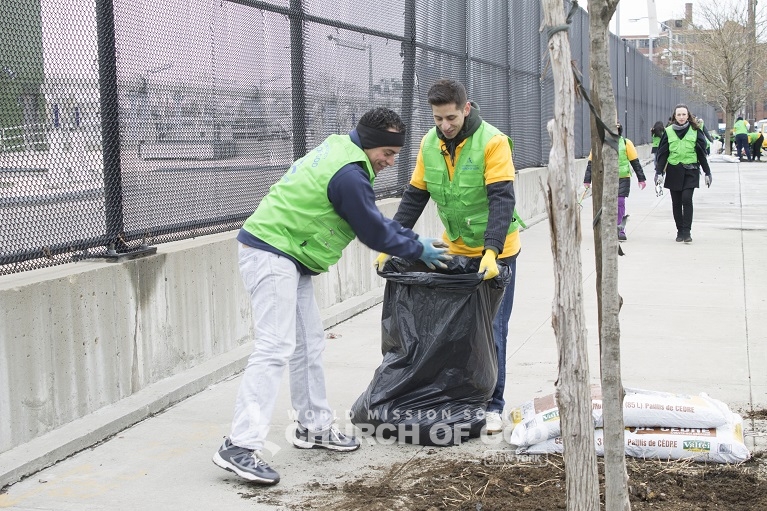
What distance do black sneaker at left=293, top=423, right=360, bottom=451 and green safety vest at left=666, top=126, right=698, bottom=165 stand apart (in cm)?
868

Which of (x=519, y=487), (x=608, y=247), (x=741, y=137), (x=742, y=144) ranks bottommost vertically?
(x=519, y=487)

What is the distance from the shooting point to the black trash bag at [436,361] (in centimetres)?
461

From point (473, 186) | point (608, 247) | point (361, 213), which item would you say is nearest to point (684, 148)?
point (473, 186)

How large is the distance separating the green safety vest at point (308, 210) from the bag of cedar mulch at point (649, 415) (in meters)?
1.27

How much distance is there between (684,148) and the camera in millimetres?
12133

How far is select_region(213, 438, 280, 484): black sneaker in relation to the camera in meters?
4.14

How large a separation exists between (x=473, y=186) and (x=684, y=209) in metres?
7.99

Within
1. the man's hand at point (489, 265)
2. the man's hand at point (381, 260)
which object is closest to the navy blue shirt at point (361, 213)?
the man's hand at point (489, 265)

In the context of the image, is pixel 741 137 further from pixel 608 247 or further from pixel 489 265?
pixel 608 247


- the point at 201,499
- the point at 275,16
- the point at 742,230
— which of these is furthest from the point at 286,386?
the point at 742,230

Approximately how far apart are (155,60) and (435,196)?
1986 mm

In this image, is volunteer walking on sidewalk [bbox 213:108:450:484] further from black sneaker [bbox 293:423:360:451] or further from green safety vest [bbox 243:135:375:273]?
black sneaker [bbox 293:423:360:451]

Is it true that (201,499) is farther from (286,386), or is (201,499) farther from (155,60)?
(155,60)

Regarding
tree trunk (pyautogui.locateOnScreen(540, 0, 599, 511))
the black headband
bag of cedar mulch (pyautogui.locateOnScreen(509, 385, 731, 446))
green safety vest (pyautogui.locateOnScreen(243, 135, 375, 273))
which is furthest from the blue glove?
tree trunk (pyautogui.locateOnScreen(540, 0, 599, 511))
